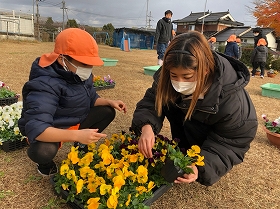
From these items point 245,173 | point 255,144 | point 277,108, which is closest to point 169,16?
point 277,108

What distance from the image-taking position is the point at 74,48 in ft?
5.62

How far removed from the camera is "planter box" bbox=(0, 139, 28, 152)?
2.30 metres

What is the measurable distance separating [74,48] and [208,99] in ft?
3.20

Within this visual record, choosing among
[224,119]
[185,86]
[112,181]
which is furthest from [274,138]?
[112,181]

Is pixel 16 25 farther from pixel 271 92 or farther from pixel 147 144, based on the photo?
pixel 147 144

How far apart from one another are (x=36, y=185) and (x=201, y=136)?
1.37 metres

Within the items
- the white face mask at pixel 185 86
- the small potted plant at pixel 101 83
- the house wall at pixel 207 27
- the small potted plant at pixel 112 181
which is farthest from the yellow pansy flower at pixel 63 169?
the house wall at pixel 207 27

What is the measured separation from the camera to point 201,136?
2051mm

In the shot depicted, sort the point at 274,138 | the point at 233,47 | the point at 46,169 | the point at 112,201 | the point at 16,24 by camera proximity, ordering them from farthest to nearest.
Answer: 1. the point at 16,24
2. the point at 233,47
3. the point at 274,138
4. the point at 46,169
5. the point at 112,201

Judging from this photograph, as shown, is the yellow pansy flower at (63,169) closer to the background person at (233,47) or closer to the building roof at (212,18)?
the background person at (233,47)

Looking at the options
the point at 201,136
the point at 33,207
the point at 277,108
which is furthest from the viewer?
the point at 277,108

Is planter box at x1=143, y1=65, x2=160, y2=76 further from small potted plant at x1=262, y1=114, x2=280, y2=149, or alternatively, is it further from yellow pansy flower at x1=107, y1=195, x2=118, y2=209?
yellow pansy flower at x1=107, y1=195, x2=118, y2=209

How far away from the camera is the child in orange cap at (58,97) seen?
1.54m

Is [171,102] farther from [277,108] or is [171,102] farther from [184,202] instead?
[277,108]
